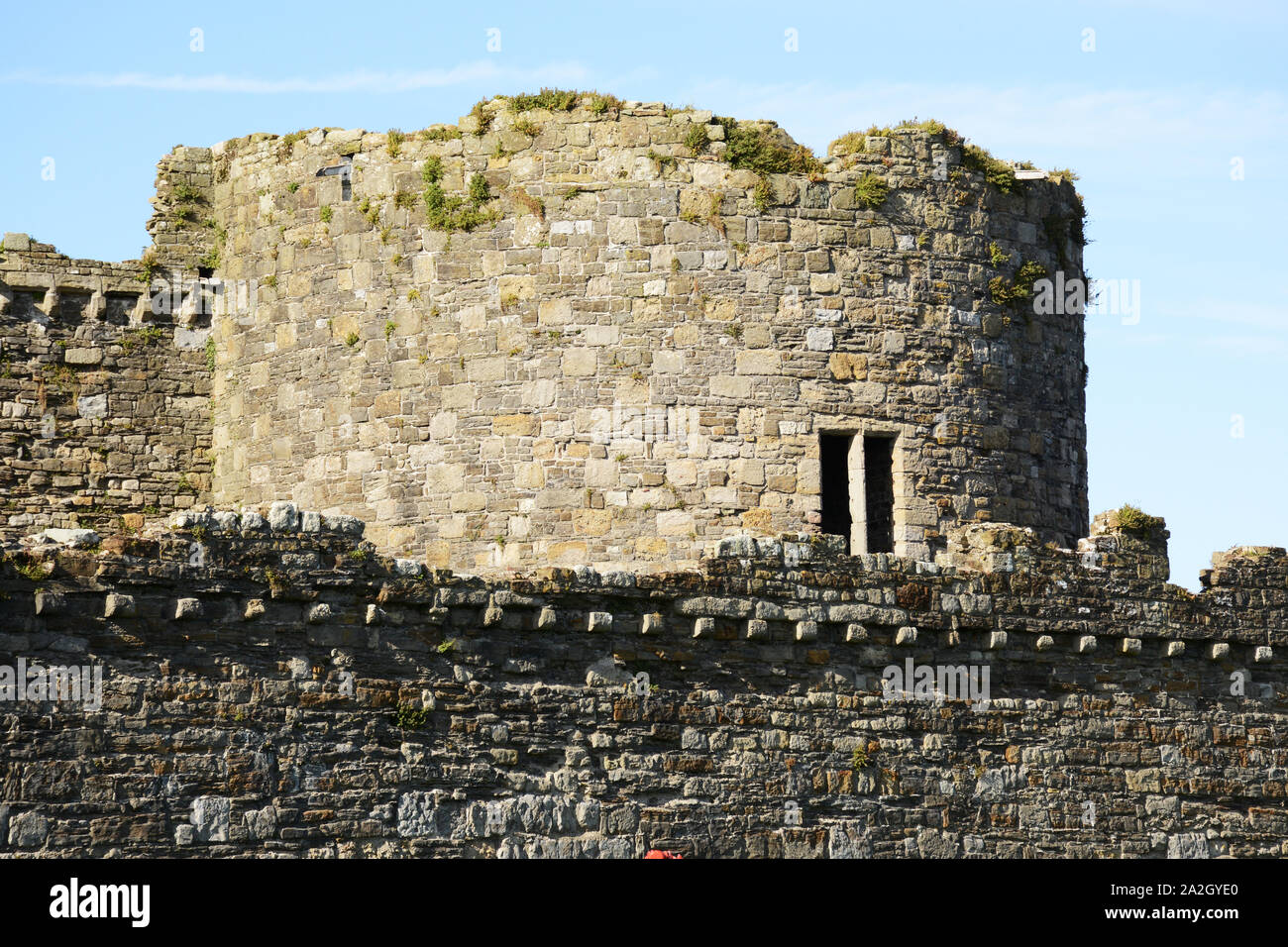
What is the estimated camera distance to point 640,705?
1823 cm

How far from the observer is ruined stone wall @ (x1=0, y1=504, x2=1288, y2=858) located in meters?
16.3

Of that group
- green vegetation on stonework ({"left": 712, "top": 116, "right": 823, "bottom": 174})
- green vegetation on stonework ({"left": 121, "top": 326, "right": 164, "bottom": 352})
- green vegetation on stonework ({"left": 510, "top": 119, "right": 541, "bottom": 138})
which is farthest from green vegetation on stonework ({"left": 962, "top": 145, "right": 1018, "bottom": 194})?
green vegetation on stonework ({"left": 121, "top": 326, "right": 164, "bottom": 352})

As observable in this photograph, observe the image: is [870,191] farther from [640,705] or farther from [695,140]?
[640,705]

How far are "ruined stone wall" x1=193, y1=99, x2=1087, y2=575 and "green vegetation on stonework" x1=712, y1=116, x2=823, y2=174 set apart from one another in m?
0.12

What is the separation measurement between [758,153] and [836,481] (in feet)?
12.1

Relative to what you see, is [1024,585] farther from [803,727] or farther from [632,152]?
[632,152]

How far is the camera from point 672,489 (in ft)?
73.8

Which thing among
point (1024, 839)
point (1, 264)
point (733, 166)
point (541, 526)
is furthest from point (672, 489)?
point (1, 264)

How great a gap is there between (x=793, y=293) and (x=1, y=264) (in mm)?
8978

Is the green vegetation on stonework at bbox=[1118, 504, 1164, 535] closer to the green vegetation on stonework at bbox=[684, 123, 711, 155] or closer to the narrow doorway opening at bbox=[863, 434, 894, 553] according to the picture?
the narrow doorway opening at bbox=[863, 434, 894, 553]

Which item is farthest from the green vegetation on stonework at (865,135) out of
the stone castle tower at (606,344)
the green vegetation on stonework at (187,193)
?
the green vegetation on stonework at (187,193)

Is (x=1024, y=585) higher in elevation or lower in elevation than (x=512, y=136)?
lower

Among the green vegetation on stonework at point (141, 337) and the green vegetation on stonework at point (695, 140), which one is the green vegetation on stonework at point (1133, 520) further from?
the green vegetation on stonework at point (141, 337)

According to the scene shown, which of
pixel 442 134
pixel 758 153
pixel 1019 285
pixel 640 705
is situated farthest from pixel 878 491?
pixel 442 134
